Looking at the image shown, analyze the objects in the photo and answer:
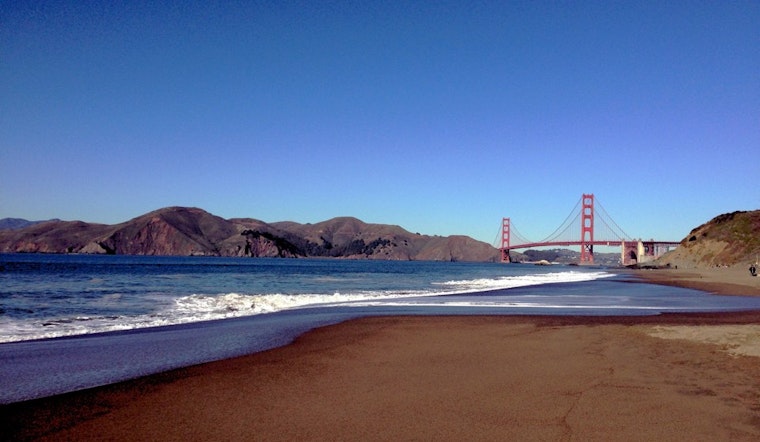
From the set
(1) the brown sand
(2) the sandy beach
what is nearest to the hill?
(1) the brown sand

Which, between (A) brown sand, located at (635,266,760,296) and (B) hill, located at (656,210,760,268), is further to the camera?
(B) hill, located at (656,210,760,268)

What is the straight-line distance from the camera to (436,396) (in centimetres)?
574

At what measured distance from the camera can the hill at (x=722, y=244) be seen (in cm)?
7081

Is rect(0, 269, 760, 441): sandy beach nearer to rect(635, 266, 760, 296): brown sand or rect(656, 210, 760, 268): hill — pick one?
rect(635, 266, 760, 296): brown sand

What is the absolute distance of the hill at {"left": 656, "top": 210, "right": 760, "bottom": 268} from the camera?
70.8 m

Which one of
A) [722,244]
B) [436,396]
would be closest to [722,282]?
[436,396]

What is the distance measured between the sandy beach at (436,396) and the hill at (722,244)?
221 ft

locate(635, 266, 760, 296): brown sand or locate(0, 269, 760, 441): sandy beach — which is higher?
locate(635, 266, 760, 296): brown sand

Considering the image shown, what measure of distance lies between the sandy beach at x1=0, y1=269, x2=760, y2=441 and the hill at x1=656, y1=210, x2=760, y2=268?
67.4 metres

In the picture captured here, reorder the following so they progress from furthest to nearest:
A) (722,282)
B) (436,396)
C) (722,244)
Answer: (722,244), (722,282), (436,396)

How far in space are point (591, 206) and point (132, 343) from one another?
443 feet

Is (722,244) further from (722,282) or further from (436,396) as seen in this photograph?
(436,396)

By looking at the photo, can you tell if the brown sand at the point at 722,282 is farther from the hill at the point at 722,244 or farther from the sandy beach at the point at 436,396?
the sandy beach at the point at 436,396

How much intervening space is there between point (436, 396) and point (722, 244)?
85.9 metres
